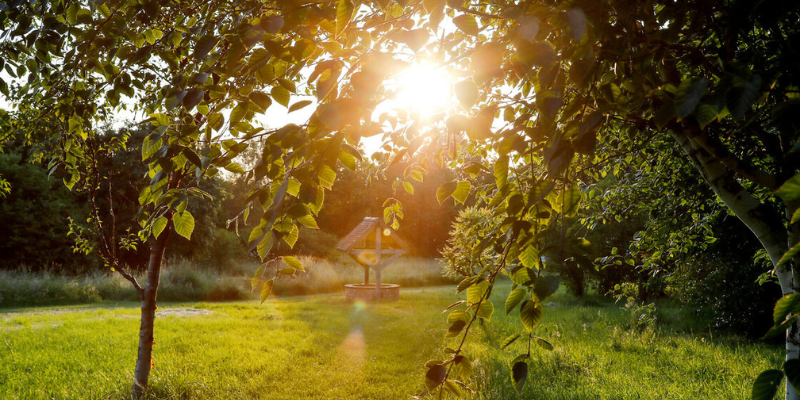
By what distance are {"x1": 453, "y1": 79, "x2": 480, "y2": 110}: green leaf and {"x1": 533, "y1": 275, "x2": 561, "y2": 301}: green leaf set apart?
482mm

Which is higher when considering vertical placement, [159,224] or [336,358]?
[159,224]

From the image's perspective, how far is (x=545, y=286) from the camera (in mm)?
1101

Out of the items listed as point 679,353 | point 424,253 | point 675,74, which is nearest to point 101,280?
point 679,353

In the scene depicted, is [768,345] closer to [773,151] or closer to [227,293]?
[773,151]

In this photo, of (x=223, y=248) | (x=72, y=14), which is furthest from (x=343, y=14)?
(x=223, y=248)

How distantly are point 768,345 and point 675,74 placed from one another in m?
8.67

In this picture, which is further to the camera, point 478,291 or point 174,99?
point 478,291

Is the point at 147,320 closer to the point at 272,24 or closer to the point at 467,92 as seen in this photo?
the point at 272,24

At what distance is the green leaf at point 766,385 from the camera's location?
2.90 ft

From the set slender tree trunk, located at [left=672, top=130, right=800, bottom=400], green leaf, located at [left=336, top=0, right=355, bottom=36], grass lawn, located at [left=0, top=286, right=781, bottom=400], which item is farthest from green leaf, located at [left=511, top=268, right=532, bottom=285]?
grass lawn, located at [left=0, top=286, right=781, bottom=400]

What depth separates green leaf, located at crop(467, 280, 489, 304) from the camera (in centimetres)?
130

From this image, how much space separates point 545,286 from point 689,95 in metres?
0.54

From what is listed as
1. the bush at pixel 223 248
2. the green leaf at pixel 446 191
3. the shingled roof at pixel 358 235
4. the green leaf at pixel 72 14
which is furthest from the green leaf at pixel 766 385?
the bush at pixel 223 248

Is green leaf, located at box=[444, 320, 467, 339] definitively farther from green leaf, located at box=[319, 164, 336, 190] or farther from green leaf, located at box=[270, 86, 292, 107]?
green leaf, located at box=[270, 86, 292, 107]
